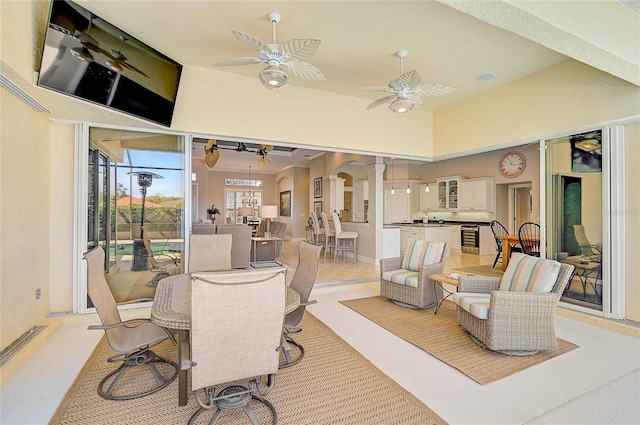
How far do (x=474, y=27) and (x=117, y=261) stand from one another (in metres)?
4.85

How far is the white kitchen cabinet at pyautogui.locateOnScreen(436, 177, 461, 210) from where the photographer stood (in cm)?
903

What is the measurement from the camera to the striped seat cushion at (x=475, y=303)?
2.77 m

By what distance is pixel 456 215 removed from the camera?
30.9 ft

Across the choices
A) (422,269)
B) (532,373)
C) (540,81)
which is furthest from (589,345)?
(540,81)

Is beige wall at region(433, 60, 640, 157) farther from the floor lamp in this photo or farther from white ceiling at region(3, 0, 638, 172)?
the floor lamp

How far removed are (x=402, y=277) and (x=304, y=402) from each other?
7.57 ft

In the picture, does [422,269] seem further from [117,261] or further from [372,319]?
[117,261]

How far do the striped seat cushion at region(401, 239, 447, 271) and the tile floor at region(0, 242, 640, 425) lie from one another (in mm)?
1221

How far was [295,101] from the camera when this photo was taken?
180 inches

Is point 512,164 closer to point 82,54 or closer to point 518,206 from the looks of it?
point 518,206

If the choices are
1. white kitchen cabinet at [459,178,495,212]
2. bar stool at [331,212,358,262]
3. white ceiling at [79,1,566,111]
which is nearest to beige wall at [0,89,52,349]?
white ceiling at [79,1,566,111]

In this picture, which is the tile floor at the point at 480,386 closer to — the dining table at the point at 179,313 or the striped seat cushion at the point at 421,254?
the dining table at the point at 179,313

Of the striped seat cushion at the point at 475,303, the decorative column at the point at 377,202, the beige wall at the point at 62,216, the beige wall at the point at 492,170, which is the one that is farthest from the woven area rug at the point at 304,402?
the beige wall at the point at 492,170

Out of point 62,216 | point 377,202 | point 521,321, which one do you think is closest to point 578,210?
point 521,321
